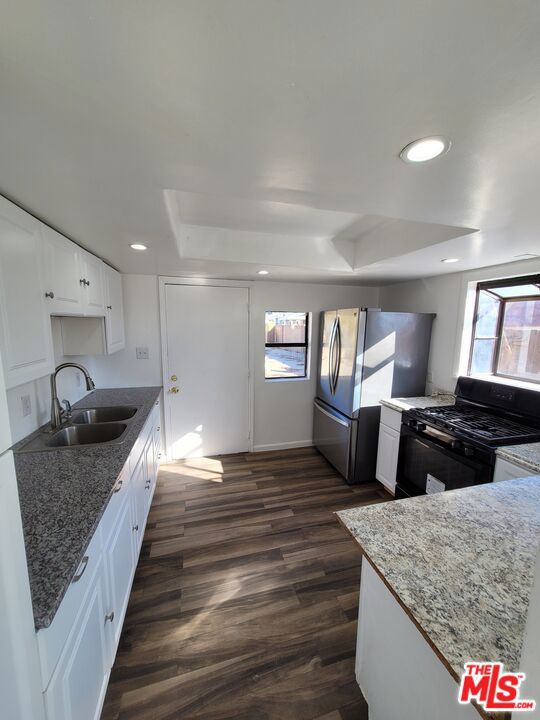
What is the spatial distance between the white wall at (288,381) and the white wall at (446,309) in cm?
79

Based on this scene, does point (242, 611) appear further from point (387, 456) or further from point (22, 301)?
point (22, 301)

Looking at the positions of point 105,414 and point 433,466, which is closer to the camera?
point 433,466

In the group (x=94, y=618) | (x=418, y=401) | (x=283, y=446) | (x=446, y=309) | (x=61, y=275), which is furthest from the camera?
(x=283, y=446)

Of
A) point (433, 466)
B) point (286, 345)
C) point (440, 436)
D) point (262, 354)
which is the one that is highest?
point (286, 345)

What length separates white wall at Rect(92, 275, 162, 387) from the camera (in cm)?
294

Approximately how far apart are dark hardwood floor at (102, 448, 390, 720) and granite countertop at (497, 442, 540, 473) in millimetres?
1219

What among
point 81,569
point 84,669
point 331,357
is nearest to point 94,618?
point 84,669

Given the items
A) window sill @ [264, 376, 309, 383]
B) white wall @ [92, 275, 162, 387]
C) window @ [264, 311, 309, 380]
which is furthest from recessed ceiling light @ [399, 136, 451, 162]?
window sill @ [264, 376, 309, 383]

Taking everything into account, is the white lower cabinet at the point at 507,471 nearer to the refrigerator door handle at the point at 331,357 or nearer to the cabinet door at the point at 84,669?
the refrigerator door handle at the point at 331,357

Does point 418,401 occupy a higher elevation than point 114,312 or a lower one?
lower

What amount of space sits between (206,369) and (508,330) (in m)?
2.92

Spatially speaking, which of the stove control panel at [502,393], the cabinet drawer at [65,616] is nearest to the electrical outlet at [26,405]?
the cabinet drawer at [65,616]

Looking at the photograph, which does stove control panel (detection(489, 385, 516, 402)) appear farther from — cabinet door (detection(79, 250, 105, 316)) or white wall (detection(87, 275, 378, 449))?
cabinet door (detection(79, 250, 105, 316))

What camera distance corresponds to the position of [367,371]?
271cm
